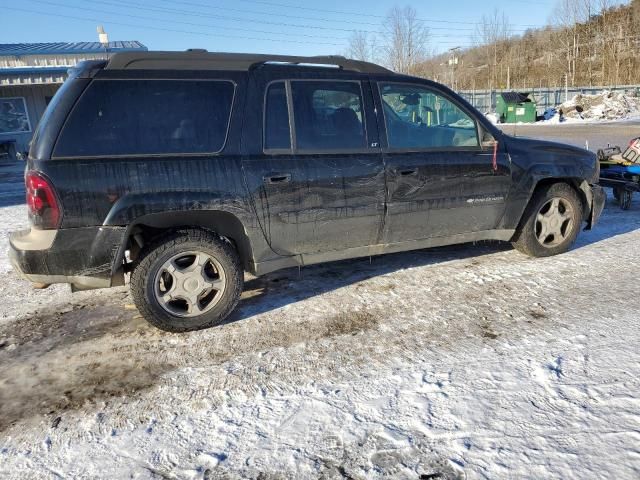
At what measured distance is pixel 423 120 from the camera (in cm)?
426

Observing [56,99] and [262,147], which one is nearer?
[56,99]

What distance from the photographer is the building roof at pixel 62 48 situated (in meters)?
19.4

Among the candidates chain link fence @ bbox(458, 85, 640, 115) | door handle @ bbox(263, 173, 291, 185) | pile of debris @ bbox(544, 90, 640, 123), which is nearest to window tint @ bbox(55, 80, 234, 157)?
door handle @ bbox(263, 173, 291, 185)

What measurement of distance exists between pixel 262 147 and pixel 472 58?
69384mm

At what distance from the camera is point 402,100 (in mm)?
4172

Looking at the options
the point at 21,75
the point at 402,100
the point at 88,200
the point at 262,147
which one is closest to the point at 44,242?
the point at 88,200

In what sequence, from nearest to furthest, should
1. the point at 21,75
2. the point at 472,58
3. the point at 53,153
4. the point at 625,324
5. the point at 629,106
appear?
the point at 53,153 → the point at 625,324 → the point at 21,75 → the point at 629,106 → the point at 472,58

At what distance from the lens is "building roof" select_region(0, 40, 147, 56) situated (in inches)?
765

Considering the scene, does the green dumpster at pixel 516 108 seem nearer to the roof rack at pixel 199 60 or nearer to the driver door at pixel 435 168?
the driver door at pixel 435 168

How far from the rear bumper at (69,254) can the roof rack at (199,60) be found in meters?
1.18

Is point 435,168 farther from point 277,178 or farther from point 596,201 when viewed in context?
point 596,201

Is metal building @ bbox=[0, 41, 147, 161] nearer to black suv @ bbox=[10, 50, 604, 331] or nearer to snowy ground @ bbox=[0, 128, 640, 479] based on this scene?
black suv @ bbox=[10, 50, 604, 331]

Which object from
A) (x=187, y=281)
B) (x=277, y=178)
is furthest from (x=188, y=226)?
(x=277, y=178)

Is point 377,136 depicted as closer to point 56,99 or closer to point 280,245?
point 280,245
